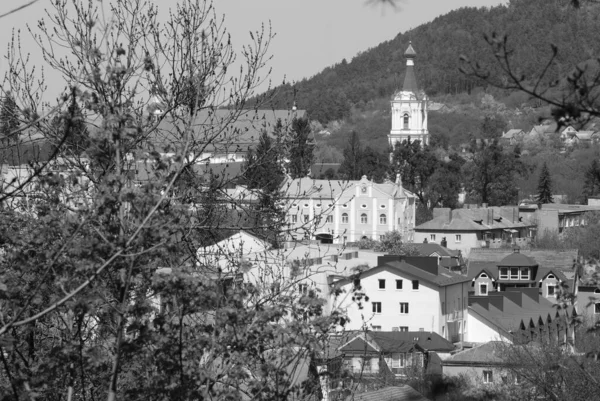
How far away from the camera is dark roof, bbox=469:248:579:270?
50531mm

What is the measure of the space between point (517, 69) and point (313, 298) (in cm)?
278

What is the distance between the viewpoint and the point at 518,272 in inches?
1933

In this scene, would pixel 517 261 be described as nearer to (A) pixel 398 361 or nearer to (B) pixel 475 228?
(B) pixel 475 228

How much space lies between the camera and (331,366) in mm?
8609

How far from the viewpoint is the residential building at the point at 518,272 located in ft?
155

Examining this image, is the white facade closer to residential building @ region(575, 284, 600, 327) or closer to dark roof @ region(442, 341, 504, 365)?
residential building @ region(575, 284, 600, 327)

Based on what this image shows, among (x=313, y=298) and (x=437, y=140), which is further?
(x=437, y=140)

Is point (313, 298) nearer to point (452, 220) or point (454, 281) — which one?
point (454, 281)

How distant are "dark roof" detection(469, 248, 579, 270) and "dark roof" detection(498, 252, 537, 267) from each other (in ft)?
3.31

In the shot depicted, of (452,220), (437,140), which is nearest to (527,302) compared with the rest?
(452,220)

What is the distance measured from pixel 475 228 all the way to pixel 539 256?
34.1 ft

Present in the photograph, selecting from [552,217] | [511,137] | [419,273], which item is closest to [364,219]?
[552,217]

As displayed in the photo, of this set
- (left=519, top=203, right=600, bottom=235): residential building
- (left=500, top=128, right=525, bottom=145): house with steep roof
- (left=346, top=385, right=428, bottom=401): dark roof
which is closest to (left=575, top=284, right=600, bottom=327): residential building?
(left=346, top=385, right=428, bottom=401): dark roof

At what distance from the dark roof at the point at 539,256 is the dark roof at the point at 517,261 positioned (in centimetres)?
101
